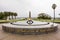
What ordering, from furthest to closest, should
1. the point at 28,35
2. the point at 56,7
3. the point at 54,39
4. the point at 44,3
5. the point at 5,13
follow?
the point at 5,13, the point at 56,7, the point at 44,3, the point at 28,35, the point at 54,39

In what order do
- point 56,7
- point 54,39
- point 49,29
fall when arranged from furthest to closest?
1. point 56,7
2. point 49,29
3. point 54,39

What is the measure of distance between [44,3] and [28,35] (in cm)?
756

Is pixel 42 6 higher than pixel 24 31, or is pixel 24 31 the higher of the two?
pixel 42 6

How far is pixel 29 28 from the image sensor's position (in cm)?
537

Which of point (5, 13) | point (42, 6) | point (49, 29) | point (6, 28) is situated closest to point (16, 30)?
point (6, 28)

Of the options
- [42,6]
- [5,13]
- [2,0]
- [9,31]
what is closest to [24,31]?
[9,31]

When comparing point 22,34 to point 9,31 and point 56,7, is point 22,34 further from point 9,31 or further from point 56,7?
point 56,7

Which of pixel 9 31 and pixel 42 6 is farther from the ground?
pixel 42 6

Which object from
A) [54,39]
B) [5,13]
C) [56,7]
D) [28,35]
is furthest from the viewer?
[5,13]

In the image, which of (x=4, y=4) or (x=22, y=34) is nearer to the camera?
(x=22, y=34)

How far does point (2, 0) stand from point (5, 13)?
4420mm

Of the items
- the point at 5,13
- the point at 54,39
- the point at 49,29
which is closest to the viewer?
the point at 54,39

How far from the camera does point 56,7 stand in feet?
47.1

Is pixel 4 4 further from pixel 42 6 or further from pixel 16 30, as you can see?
pixel 16 30
